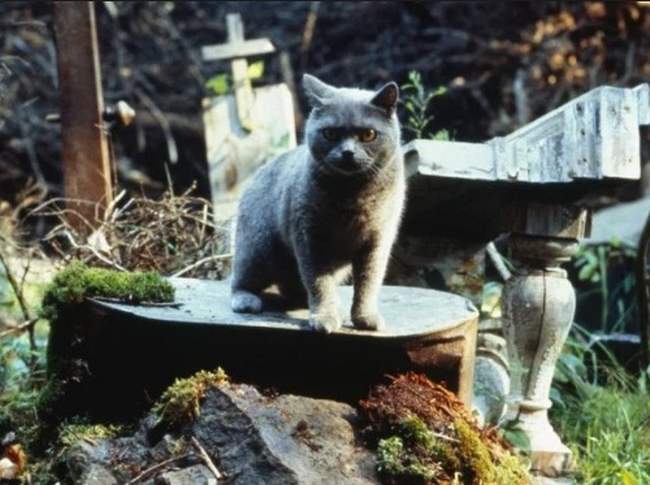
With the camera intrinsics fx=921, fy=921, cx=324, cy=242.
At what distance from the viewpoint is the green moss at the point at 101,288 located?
3.16m

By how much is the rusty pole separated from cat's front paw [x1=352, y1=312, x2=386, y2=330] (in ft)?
7.36

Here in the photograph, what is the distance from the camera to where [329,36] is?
8.14 m

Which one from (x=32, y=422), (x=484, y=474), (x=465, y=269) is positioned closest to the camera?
(x=484, y=474)

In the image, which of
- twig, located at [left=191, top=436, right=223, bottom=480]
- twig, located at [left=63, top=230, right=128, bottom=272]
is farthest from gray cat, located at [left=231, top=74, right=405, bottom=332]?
twig, located at [left=63, top=230, right=128, bottom=272]

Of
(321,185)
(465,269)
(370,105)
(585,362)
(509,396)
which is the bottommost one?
(585,362)

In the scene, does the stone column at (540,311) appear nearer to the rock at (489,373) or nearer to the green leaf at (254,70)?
the rock at (489,373)

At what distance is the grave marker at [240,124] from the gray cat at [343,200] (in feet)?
8.92

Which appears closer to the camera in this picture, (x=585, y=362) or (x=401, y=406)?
(x=401, y=406)

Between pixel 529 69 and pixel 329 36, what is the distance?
1763mm

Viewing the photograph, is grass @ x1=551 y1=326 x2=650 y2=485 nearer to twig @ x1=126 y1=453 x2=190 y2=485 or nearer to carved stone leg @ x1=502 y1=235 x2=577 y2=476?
carved stone leg @ x1=502 y1=235 x2=577 y2=476

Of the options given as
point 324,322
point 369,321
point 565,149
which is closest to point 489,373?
point 565,149


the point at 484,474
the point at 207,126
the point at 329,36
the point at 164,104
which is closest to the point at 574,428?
the point at 484,474

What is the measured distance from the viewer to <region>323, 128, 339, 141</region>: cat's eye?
9.75 feet

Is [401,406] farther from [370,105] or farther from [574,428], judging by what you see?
[574,428]
